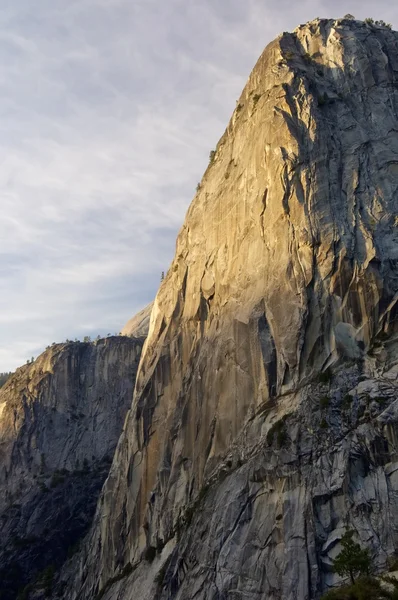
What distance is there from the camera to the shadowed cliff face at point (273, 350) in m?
33.0

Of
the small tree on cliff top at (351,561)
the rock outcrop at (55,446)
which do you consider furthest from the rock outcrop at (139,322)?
the small tree on cliff top at (351,561)

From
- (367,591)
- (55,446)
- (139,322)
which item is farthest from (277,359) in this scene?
(139,322)

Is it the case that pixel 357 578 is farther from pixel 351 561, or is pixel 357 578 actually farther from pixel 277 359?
pixel 277 359

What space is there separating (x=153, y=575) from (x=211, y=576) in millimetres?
8583

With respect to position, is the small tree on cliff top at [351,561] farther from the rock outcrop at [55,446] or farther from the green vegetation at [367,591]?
the rock outcrop at [55,446]

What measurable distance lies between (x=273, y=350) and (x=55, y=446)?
169 feet

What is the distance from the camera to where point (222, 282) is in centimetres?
4675

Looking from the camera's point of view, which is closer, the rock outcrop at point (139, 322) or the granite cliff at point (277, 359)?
the granite cliff at point (277, 359)

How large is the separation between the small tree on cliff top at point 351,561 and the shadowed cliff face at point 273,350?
2041mm

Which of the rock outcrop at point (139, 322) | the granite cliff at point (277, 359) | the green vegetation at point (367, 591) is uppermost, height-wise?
the rock outcrop at point (139, 322)

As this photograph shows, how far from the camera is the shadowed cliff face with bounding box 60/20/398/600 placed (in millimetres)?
33000

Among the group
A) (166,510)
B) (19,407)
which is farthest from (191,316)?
(19,407)

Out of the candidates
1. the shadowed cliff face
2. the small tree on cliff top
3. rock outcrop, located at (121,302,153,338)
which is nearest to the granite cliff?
the shadowed cliff face

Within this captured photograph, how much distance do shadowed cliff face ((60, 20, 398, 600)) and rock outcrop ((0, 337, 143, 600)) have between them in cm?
1650
